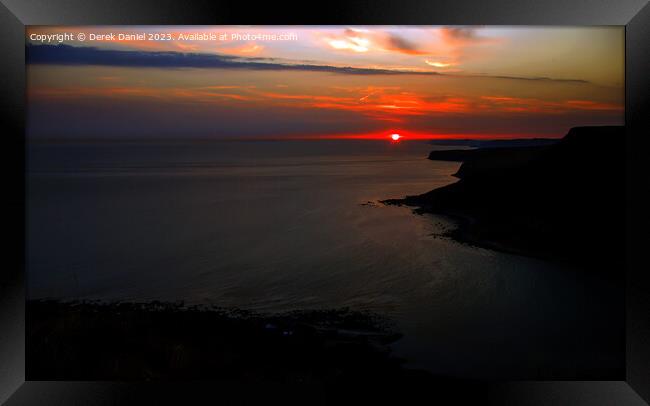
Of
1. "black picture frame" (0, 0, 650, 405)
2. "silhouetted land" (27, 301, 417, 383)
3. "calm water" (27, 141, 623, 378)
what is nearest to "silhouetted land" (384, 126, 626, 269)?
"calm water" (27, 141, 623, 378)

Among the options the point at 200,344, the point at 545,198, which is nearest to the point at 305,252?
the point at 200,344

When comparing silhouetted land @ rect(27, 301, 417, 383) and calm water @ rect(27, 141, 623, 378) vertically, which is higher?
calm water @ rect(27, 141, 623, 378)

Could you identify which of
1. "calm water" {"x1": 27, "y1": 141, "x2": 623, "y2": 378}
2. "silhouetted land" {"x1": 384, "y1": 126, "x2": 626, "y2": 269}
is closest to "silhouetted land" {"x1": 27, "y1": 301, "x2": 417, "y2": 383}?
"calm water" {"x1": 27, "y1": 141, "x2": 623, "y2": 378}

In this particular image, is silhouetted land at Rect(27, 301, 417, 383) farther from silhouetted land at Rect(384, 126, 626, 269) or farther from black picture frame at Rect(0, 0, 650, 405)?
silhouetted land at Rect(384, 126, 626, 269)

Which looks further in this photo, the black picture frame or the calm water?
the calm water

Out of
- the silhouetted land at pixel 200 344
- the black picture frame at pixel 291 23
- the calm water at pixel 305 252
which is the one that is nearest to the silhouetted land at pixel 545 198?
the calm water at pixel 305 252

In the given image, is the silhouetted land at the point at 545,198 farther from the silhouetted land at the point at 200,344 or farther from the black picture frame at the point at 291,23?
the silhouetted land at the point at 200,344

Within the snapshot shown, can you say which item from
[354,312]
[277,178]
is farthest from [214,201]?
[354,312]
